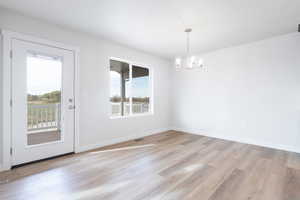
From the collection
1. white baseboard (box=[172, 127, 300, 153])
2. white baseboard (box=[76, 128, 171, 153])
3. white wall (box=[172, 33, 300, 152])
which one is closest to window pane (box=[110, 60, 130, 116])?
white baseboard (box=[76, 128, 171, 153])

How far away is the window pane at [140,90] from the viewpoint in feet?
14.6

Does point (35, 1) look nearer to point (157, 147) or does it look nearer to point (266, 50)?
point (157, 147)

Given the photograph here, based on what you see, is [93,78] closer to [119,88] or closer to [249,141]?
[119,88]

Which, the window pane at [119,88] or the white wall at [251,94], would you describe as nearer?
the white wall at [251,94]

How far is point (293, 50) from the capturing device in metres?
3.17

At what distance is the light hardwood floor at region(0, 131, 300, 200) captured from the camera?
1.75 meters

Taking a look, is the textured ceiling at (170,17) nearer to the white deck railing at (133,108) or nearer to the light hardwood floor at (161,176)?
the white deck railing at (133,108)

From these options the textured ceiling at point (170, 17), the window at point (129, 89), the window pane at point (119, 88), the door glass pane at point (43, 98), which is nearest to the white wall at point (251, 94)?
the textured ceiling at point (170, 17)

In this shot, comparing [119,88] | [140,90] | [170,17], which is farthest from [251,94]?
[119,88]

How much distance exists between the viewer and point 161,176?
7.04ft

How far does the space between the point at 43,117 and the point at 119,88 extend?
1940 millimetres

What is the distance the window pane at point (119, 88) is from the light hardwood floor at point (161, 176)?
3.97 feet

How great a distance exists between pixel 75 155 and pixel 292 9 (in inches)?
183

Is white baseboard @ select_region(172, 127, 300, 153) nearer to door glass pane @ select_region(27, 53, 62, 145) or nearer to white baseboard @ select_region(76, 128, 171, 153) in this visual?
white baseboard @ select_region(76, 128, 171, 153)
